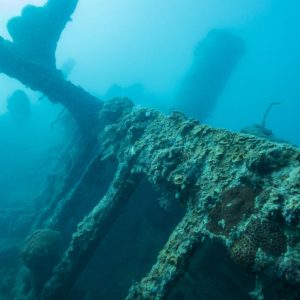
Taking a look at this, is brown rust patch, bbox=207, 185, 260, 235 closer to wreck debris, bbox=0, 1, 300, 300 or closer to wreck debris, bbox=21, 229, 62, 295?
wreck debris, bbox=0, 1, 300, 300

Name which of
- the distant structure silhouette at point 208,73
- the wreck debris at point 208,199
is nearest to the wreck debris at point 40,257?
the wreck debris at point 208,199

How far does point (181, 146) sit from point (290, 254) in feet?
9.15

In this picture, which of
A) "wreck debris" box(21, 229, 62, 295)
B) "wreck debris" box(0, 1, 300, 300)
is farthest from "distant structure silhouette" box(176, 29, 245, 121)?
"wreck debris" box(21, 229, 62, 295)

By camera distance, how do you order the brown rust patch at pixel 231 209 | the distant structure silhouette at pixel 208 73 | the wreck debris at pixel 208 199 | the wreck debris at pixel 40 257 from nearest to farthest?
the wreck debris at pixel 208 199
the brown rust patch at pixel 231 209
the wreck debris at pixel 40 257
the distant structure silhouette at pixel 208 73

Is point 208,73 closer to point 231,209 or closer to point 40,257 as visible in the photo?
point 40,257

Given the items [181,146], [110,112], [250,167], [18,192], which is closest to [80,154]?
[110,112]

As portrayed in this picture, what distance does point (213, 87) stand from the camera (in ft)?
88.4

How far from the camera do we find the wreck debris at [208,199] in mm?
2941

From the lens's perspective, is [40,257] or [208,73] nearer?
[40,257]

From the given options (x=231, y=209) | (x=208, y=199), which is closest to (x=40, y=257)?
(x=208, y=199)

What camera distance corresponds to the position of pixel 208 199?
3986mm

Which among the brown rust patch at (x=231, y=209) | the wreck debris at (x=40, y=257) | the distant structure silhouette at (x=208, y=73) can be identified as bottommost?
the wreck debris at (x=40, y=257)

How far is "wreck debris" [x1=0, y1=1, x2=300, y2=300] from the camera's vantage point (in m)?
2.94

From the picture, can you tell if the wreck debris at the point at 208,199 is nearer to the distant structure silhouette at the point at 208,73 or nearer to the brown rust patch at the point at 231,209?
the brown rust patch at the point at 231,209
